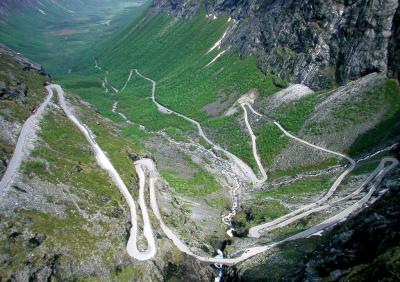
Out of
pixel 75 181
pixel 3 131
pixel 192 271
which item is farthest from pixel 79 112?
pixel 192 271

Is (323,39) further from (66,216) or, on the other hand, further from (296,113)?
(66,216)

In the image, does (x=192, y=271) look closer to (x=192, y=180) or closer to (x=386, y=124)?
(x=192, y=180)

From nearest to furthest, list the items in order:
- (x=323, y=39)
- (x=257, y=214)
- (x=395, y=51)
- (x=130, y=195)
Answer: (x=130, y=195)
(x=257, y=214)
(x=395, y=51)
(x=323, y=39)

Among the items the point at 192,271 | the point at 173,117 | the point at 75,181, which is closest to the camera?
the point at 192,271

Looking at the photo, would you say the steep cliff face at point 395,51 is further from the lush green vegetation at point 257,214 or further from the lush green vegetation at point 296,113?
the lush green vegetation at point 257,214

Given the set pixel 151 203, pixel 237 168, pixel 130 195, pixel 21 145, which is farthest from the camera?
pixel 237 168

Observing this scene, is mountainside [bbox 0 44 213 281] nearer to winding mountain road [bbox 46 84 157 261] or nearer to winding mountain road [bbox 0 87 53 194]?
winding mountain road [bbox 0 87 53 194]

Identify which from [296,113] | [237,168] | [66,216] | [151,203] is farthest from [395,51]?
[66,216]

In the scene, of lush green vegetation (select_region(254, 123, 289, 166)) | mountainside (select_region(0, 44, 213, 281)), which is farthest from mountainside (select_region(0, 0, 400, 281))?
lush green vegetation (select_region(254, 123, 289, 166))

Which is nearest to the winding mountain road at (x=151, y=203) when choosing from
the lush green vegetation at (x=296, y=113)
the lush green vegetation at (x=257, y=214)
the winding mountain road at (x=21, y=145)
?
the winding mountain road at (x=21, y=145)
